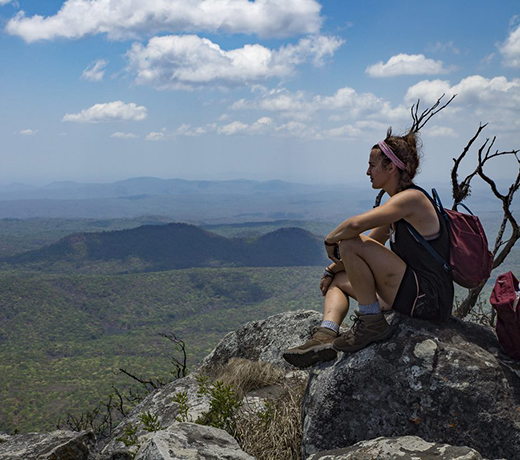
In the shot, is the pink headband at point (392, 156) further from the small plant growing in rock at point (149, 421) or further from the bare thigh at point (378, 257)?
the small plant growing in rock at point (149, 421)

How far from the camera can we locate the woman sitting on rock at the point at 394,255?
5465 millimetres

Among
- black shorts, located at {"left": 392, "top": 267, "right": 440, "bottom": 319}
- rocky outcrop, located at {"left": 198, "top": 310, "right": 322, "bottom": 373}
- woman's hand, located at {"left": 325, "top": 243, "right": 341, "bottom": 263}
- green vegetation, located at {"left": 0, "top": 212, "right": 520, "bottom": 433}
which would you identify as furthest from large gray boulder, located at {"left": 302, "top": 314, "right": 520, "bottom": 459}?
green vegetation, located at {"left": 0, "top": 212, "right": 520, "bottom": 433}

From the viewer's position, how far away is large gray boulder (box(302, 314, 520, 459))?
4.92m

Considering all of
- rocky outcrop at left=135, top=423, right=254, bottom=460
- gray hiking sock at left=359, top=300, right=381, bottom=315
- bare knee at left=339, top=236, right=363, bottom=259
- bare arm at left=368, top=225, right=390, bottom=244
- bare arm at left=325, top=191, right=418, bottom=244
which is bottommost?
rocky outcrop at left=135, top=423, right=254, bottom=460

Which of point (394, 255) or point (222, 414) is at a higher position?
point (394, 255)

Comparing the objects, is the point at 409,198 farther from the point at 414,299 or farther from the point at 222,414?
the point at 222,414

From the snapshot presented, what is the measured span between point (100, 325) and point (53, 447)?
150436 mm

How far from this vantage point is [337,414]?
17.4 feet

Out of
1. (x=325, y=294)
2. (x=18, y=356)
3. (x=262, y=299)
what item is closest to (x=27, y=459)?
(x=325, y=294)

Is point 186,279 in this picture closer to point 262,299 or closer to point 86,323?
point 262,299

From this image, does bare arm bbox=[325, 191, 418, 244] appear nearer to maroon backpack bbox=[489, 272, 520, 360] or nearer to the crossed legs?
the crossed legs

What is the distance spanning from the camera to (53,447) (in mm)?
5602

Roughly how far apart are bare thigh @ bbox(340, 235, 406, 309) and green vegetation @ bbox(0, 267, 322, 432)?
156 ft

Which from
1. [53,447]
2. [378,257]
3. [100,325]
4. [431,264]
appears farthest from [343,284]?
[100,325]
